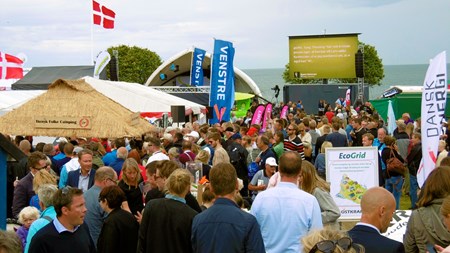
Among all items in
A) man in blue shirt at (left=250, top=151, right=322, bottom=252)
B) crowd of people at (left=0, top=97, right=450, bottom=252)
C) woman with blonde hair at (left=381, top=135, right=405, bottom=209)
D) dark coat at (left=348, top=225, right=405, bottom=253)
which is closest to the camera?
dark coat at (left=348, top=225, right=405, bottom=253)

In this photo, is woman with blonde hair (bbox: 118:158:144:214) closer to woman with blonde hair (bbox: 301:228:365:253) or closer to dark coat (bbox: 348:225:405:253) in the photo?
dark coat (bbox: 348:225:405:253)

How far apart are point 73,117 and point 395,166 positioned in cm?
589

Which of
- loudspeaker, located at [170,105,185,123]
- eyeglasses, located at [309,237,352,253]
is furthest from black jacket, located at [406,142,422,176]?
eyeglasses, located at [309,237,352,253]

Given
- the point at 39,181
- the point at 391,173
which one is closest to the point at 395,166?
the point at 391,173

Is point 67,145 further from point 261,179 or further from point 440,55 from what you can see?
point 440,55

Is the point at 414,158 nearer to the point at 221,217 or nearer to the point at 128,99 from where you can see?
the point at 221,217

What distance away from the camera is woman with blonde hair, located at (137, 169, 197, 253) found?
5840mm

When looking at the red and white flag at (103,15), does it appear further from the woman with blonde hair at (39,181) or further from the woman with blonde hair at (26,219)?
the woman with blonde hair at (26,219)

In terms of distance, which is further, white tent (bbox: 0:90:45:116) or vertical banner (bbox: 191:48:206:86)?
vertical banner (bbox: 191:48:206:86)

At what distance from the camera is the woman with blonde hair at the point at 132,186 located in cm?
793

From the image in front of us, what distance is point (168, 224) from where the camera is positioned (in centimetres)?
585

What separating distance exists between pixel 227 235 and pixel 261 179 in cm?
575

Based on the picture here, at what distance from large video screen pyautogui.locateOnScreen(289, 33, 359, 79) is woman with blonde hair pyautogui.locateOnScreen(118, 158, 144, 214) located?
4240cm

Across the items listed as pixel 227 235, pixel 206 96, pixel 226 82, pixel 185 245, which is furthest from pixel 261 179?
pixel 206 96
